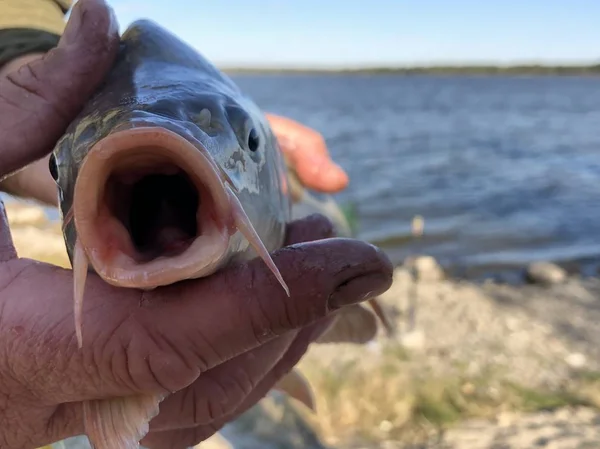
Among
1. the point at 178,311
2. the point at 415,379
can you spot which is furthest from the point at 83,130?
the point at 415,379

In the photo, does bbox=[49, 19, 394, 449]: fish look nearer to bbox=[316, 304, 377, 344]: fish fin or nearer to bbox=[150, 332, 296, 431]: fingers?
bbox=[150, 332, 296, 431]: fingers

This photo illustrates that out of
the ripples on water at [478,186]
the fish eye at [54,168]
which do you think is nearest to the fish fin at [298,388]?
the fish eye at [54,168]

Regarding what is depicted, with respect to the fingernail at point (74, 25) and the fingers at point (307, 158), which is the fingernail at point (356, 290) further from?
the fingers at point (307, 158)

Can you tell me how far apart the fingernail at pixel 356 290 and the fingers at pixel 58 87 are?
2.49ft

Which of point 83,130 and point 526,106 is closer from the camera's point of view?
point 83,130

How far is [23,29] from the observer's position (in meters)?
2.43

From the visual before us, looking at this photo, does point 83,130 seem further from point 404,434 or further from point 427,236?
point 427,236

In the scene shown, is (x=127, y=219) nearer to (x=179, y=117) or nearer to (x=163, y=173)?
(x=163, y=173)

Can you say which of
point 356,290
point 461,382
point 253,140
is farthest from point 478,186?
point 356,290

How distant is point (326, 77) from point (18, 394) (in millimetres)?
146473

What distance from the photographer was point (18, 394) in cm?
152

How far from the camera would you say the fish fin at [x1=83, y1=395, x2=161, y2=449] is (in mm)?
1382

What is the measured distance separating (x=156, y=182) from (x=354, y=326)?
1.61 metres

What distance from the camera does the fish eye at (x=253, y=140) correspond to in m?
1.52
